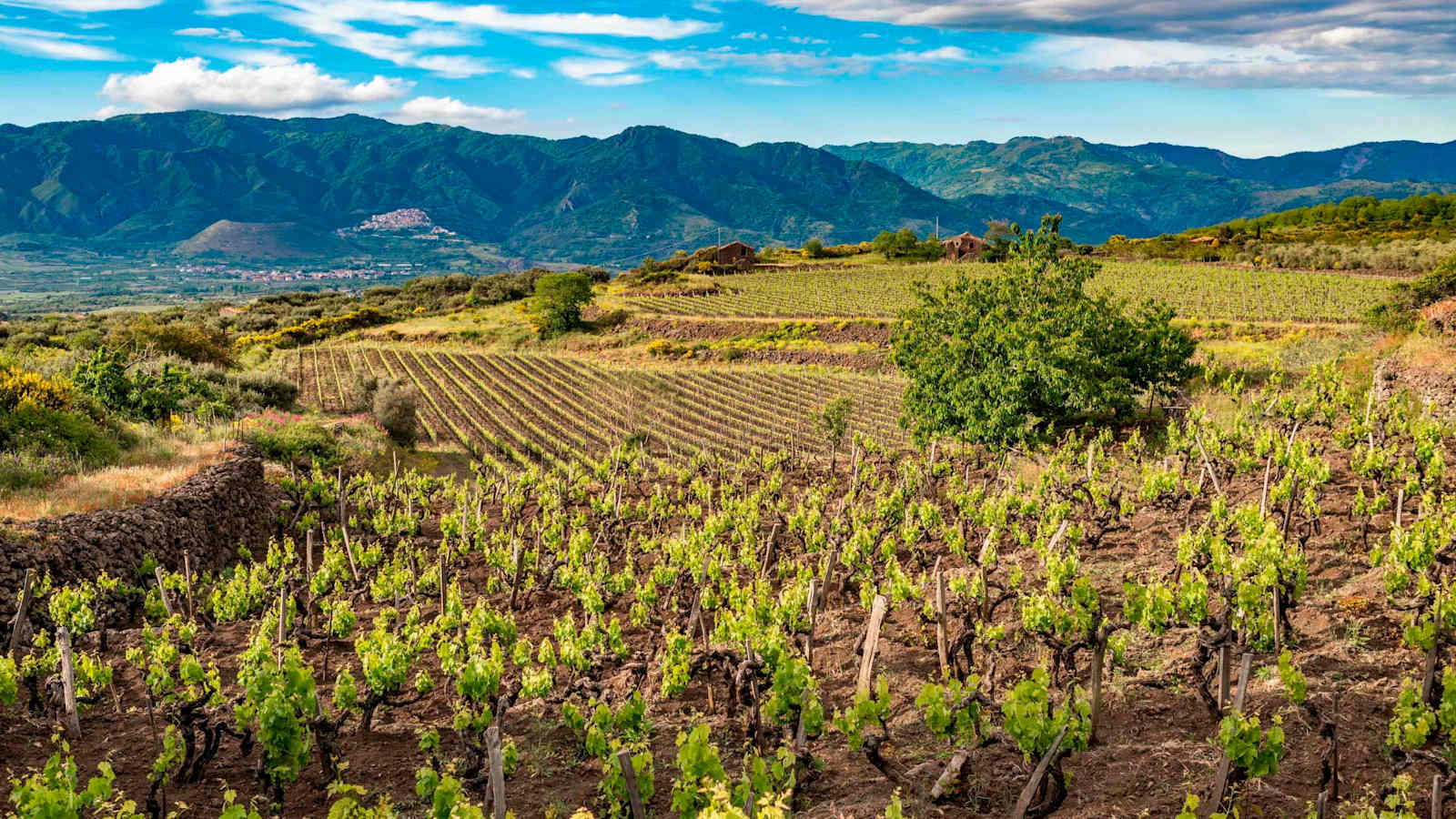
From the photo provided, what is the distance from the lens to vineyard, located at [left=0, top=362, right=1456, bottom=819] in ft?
24.6

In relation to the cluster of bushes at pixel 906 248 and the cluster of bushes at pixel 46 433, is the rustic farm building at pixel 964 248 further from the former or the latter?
the cluster of bushes at pixel 46 433

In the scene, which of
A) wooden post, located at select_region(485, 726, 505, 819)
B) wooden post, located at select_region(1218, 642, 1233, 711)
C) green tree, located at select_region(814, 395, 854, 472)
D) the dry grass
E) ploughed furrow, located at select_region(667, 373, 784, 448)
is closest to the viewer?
wooden post, located at select_region(485, 726, 505, 819)

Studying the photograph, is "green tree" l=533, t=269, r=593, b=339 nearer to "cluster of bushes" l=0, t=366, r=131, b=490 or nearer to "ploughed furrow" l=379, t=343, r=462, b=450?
"ploughed furrow" l=379, t=343, r=462, b=450

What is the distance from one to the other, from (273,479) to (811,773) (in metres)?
22.0

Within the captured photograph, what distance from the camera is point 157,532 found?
17.9 m

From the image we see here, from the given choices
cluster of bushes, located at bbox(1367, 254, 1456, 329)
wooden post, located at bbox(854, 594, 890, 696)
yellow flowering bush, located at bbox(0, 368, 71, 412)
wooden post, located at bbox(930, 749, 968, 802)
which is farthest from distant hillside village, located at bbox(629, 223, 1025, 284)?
wooden post, located at bbox(930, 749, 968, 802)

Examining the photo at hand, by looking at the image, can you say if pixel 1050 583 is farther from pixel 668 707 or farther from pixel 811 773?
pixel 668 707

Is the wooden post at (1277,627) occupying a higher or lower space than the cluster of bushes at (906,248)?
lower

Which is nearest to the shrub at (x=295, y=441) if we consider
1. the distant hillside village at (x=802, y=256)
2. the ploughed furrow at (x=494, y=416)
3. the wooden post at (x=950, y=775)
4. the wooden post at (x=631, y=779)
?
the ploughed furrow at (x=494, y=416)

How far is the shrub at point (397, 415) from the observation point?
3988 cm

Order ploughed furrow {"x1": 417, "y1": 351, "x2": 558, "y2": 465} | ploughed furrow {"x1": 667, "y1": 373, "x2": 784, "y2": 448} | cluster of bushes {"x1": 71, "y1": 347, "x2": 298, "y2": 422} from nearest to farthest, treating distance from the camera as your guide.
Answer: cluster of bushes {"x1": 71, "y1": 347, "x2": 298, "y2": 422} < ploughed furrow {"x1": 417, "y1": 351, "x2": 558, "y2": 465} < ploughed furrow {"x1": 667, "y1": 373, "x2": 784, "y2": 448}

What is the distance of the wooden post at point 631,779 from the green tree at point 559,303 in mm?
79208

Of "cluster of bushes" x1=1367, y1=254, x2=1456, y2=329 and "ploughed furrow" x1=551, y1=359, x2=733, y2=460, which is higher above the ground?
"cluster of bushes" x1=1367, y1=254, x2=1456, y2=329

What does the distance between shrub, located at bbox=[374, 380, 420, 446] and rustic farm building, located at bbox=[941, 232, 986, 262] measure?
95.0m
